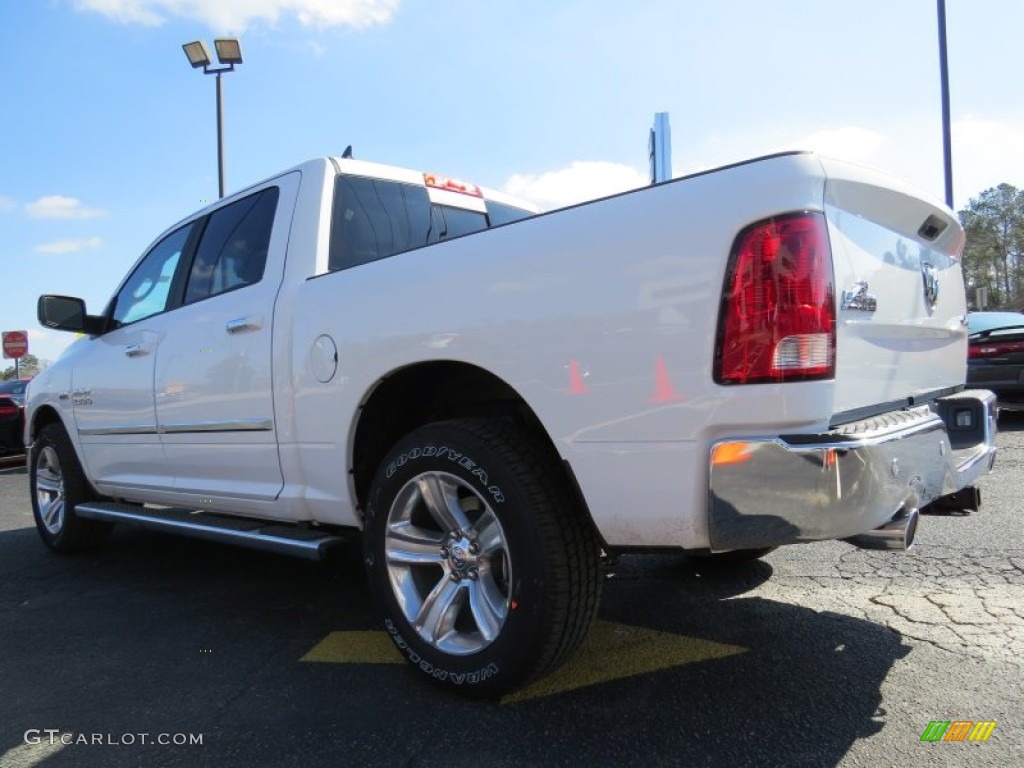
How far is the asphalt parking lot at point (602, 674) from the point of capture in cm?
220

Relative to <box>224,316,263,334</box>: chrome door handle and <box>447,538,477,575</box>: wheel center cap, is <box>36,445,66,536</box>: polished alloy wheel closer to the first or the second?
<box>224,316,263,334</box>: chrome door handle

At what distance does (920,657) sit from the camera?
268 cm

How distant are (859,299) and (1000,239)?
79221 mm

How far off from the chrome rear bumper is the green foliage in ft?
233

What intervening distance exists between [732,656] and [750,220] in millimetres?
1699

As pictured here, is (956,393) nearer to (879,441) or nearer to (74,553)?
(879,441)

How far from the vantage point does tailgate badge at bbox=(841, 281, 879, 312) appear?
2.02m

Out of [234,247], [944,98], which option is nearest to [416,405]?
[234,247]

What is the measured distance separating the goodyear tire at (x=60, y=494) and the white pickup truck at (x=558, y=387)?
1506mm

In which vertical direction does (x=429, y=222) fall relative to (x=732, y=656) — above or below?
above

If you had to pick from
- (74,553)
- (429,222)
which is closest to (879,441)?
(429,222)

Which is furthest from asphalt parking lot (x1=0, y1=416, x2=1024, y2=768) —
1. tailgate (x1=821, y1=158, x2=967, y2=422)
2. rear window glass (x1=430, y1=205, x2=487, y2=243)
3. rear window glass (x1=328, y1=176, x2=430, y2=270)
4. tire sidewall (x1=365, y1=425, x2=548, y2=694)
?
rear window glass (x1=430, y1=205, x2=487, y2=243)

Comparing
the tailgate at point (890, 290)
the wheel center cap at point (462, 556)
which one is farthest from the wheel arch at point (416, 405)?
the tailgate at point (890, 290)

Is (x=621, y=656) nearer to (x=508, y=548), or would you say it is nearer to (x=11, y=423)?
(x=508, y=548)
